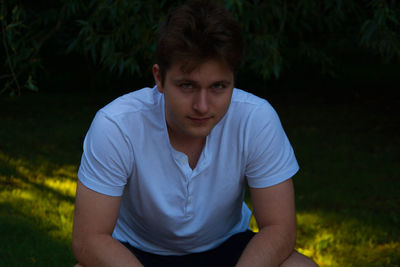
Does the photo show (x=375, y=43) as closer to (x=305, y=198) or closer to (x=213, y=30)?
(x=305, y=198)

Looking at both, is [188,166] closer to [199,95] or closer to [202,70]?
[199,95]

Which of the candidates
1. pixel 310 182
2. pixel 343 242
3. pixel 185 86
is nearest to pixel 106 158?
pixel 185 86

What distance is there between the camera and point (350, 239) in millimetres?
3873

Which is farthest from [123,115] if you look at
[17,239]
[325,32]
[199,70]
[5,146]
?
[325,32]

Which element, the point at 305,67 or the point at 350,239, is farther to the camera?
the point at 305,67

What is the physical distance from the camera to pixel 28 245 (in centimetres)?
363

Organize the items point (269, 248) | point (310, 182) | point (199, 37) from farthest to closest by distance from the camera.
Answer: point (310, 182), point (269, 248), point (199, 37)

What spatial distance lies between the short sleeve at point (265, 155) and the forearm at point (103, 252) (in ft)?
1.98

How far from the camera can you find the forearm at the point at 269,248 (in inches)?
82.7

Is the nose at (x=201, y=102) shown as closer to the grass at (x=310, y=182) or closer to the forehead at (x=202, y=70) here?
the forehead at (x=202, y=70)

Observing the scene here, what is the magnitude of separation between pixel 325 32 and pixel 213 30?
8.88 m

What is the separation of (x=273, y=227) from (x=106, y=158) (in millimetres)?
740

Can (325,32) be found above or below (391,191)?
above

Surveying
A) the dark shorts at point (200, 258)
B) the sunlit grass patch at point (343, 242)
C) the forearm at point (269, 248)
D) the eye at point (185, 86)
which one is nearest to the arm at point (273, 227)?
the forearm at point (269, 248)
